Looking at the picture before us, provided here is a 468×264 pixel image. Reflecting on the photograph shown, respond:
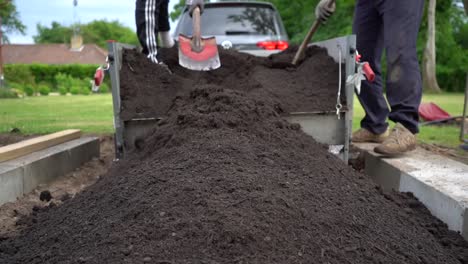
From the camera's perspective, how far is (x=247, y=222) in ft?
5.91

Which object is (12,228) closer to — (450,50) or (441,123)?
(441,123)

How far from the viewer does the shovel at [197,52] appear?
4.11 meters

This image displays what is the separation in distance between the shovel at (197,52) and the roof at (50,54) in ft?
204

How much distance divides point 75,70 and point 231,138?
134ft

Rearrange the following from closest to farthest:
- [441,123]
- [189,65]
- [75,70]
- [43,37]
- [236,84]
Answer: [236,84]
[189,65]
[441,123]
[75,70]
[43,37]

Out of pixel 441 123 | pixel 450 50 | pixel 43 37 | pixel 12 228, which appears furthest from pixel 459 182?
pixel 43 37

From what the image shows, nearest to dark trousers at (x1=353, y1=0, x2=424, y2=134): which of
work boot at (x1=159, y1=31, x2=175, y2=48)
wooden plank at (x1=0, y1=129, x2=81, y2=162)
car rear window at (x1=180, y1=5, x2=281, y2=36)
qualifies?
work boot at (x1=159, y1=31, x2=175, y2=48)

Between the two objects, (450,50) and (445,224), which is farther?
(450,50)

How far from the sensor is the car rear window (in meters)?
6.65

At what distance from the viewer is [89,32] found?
299ft

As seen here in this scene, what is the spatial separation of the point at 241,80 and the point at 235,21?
125 inches

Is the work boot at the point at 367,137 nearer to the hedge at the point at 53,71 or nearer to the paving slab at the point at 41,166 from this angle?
the paving slab at the point at 41,166

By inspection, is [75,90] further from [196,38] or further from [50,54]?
[50,54]

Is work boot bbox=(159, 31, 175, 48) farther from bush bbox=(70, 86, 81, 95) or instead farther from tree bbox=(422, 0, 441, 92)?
tree bbox=(422, 0, 441, 92)
